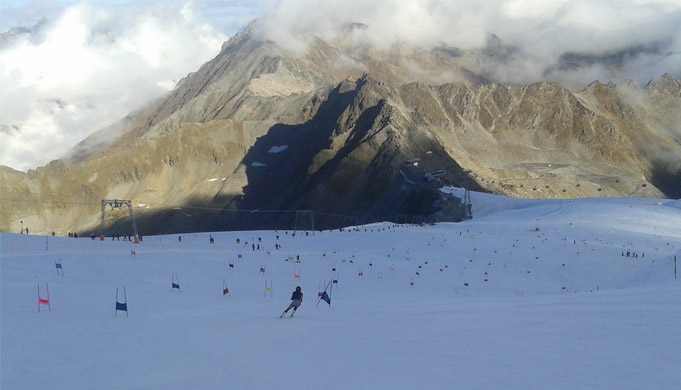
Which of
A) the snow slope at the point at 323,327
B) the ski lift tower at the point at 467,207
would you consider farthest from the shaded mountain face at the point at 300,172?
the snow slope at the point at 323,327

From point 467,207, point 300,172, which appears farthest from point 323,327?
point 300,172

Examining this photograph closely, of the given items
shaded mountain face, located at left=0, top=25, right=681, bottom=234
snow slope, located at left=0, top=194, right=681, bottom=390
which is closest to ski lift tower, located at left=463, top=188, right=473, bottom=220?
shaded mountain face, located at left=0, top=25, right=681, bottom=234

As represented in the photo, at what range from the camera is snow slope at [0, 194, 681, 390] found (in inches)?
400

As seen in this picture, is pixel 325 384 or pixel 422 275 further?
pixel 422 275

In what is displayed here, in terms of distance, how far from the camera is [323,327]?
14602 millimetres

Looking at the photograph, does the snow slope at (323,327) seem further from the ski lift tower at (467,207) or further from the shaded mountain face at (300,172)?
the shaded mountain face at (300,172)

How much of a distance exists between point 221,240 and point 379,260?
638 inches

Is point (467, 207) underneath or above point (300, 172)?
underneath

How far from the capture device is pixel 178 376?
1037cm

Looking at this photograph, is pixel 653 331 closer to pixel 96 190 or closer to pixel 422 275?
pixel 422 275

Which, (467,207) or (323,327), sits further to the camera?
(467,207)

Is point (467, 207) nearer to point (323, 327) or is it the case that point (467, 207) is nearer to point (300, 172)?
point (300, 172)

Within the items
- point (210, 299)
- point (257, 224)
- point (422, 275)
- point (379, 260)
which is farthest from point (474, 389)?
point (257, 224)

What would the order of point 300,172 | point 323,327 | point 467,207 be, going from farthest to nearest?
point 300,172, point 467,207, point 323,327
